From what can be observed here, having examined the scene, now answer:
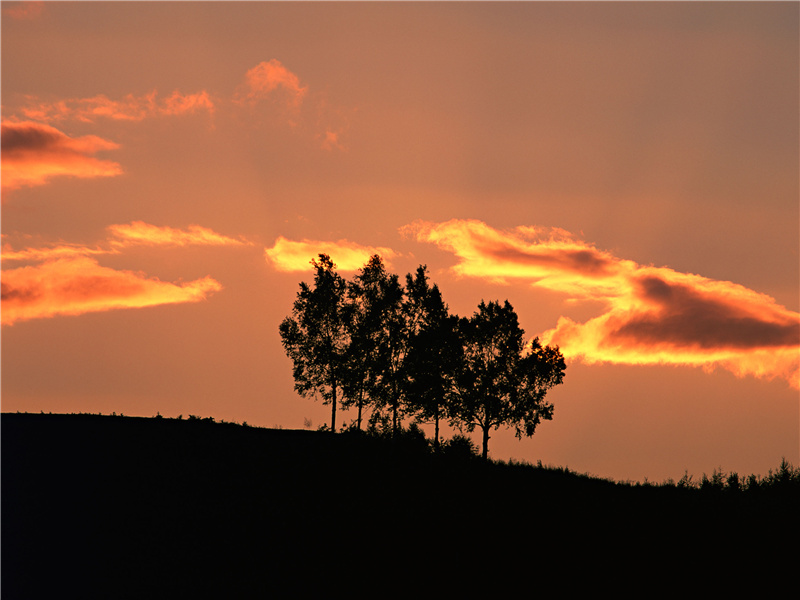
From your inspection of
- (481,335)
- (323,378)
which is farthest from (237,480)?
(481,335)

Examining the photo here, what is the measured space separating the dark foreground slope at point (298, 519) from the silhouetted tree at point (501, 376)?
18853mm

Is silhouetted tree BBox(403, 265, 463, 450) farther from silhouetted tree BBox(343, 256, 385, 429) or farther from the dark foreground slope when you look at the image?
the dark foreground slope

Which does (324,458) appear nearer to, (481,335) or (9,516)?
(9,516)

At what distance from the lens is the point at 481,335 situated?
211 ft

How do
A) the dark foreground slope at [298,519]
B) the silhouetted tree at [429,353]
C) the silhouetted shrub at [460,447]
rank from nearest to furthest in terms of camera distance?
the dark foreground slope at [298,519]
the silhouetted shrub at [460,447]
the silhouetted tree at [429,353]

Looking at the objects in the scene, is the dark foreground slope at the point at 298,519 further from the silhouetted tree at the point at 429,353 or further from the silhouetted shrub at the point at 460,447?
the silhouetted tree at the point at 429,353

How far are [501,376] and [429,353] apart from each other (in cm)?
631

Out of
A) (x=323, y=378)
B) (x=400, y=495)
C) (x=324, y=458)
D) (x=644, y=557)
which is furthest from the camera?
(x=323, y=378)

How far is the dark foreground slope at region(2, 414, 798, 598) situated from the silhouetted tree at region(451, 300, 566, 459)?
18.9 meters

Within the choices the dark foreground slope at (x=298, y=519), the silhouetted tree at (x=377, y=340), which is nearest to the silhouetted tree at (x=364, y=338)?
the silhouetted tree at (x=377, y=340)

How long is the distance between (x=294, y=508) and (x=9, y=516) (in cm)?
1150

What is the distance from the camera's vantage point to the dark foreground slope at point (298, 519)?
1119 inches

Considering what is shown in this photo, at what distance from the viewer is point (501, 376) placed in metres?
64.1

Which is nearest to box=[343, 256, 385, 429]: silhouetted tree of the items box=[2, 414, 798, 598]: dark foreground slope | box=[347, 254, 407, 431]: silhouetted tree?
box=[347, 254, 407, 431]: silhouetted tree
